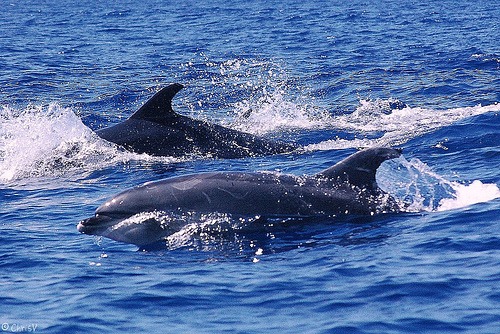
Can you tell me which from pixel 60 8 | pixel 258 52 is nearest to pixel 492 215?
pixel 258 52

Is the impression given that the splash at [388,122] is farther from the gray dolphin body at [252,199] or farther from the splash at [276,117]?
the gray dolphin body at [252,199]

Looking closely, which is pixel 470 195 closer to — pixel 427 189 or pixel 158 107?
pixel 427 189

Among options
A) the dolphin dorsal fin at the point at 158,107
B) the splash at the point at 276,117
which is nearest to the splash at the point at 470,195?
the dolphin dorsal fin at the point at 158,107

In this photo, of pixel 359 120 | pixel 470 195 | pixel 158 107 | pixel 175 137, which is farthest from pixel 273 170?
pixel 359 120

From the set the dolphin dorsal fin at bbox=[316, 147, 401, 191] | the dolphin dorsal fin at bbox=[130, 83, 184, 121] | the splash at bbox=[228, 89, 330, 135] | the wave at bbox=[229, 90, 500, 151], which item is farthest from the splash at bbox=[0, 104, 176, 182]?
the dolphin dorsal fin at bbox=[316, 147, 401, 191]

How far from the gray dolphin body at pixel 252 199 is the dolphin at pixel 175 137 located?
5.91 m

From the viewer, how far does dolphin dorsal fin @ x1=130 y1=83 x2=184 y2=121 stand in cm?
1861

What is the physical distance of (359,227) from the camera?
12719 millimetres

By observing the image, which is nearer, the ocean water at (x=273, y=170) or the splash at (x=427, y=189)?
the ocean water at (x=273, y=170)

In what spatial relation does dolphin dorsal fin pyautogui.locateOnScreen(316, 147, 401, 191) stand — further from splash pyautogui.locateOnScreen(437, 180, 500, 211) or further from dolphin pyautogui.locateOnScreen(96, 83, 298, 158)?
dolphin pyautogui.locateOnScreen(96, 83, 298, 158)

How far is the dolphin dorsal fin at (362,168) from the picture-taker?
1276cm

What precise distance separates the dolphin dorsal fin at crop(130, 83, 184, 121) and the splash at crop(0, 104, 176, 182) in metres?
0.87

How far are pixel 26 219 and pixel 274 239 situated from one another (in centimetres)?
440

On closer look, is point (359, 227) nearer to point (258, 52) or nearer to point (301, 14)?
point (258, 52)
